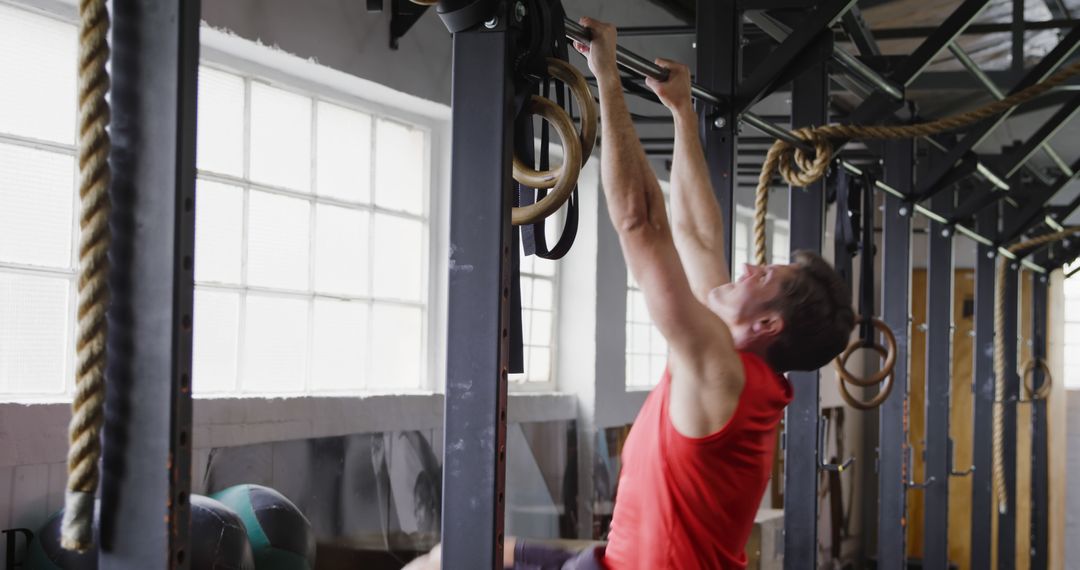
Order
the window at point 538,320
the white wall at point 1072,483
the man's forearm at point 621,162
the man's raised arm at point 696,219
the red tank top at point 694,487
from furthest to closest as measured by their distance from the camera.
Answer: the white wall at point 1072,483
the window at point 538,320
the man's raised arm at point 696,219
the red tank top at point 694,487
the man's forearm at point 621,162

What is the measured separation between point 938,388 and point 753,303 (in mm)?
4512

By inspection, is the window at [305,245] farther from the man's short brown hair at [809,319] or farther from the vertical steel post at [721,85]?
the man's short brown hair at [809,319]

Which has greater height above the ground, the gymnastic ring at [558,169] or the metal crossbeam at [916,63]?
the metal crossbeam at [916,63]

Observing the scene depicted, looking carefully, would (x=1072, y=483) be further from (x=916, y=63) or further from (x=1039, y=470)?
(x=916, y=63)

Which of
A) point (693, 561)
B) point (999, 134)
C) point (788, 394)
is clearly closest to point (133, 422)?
point (693, 561)

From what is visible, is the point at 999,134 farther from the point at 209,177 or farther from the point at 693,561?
the point at 693,561

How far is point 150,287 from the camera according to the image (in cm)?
126

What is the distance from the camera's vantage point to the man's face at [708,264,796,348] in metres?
2.41

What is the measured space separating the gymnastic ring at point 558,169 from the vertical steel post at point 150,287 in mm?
567

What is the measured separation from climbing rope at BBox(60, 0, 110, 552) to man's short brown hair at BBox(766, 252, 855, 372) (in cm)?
153

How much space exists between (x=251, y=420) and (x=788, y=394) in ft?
7.13

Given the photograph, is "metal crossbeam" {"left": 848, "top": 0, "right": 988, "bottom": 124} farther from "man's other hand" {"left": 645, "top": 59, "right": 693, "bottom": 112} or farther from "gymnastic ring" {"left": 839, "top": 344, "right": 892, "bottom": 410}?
"man's other hand" {"left": 645, "top": 59, "right": 693, "bottom": 112}

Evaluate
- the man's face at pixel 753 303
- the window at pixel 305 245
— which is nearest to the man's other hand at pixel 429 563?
the man's face at pixel 753 303

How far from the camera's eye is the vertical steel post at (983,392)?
7629mm
